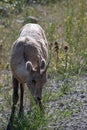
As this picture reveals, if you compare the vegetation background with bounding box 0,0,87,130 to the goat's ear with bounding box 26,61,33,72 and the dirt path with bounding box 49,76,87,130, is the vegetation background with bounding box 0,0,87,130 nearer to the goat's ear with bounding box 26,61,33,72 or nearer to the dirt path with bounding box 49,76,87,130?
the dirt path with bounding box 49,76,87,130

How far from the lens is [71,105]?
28.5ft

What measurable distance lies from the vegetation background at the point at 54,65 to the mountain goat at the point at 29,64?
0.16m

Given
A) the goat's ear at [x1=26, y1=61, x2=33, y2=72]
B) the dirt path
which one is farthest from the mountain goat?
the dirt path

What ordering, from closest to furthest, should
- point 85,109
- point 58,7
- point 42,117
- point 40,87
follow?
1. point 42,117
2. point 40,87
3. point 85,109
4. point 58,7

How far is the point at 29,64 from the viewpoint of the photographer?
25.2 ft

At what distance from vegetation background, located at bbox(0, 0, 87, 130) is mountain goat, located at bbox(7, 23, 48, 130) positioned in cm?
16

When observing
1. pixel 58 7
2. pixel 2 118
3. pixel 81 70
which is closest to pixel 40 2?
pixel 58 7

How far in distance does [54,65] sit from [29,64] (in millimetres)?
3204

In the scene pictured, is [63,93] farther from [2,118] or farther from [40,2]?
[40,2]

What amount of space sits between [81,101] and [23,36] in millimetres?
1470

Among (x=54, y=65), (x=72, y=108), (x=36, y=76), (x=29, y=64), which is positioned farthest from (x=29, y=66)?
(x=54, y=65)

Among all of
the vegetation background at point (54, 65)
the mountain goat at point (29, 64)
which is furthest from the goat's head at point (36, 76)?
the vegetation background at point (54, 65)

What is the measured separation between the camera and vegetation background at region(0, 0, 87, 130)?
7684 mm

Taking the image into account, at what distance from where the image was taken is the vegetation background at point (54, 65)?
7684 mm
